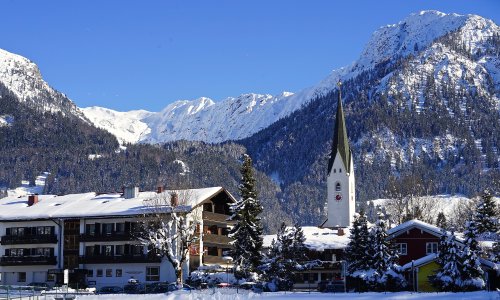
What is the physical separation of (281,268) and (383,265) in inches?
480

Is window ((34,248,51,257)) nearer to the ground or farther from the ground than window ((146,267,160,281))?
farther from the ground

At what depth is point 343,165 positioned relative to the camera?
523 feet

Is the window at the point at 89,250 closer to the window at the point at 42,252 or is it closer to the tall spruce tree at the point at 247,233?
the window at the point at 42,252

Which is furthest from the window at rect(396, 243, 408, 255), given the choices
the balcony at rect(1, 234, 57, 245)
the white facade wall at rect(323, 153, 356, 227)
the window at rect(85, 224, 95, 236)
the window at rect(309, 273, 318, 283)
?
the white facade wall at rect(323, 153, 356, 227)

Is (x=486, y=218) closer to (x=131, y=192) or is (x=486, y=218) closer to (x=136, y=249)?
(x=136, y=249)

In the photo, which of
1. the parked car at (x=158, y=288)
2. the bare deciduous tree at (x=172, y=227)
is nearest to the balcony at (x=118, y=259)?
the bare deciduous tree at (x=172, y=227)

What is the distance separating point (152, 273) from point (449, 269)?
3637 cm

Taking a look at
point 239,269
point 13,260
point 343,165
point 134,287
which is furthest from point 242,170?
point 343,165

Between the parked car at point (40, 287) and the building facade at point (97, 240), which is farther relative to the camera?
the building facade at point (97, 240)

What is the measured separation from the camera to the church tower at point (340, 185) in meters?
158

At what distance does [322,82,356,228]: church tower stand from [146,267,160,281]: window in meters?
68.8

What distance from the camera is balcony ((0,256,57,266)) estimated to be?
97.4m

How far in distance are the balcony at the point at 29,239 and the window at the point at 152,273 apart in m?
12.1

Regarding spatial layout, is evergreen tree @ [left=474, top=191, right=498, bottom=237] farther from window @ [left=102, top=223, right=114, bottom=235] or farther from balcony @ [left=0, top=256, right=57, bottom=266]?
balcony @ [left=0, top=256, right=57, bottom=266]
